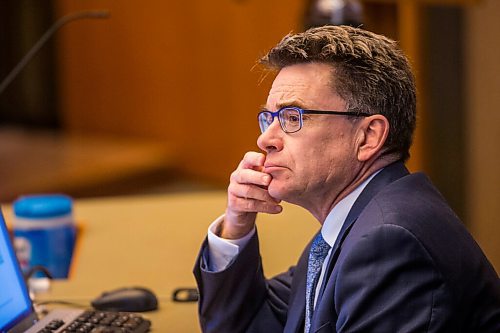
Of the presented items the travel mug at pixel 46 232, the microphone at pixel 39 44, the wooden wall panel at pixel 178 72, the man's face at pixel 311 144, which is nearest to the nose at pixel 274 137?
the man's face at pixel 311 144

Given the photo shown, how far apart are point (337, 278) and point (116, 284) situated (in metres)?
0.87

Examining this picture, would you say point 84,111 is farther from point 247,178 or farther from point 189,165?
point 247,178

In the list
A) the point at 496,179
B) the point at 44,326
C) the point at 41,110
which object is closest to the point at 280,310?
the point at 44,326

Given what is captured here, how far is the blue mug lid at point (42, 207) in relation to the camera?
8.04 ft

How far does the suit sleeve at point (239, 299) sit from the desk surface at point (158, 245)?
3.0 inches

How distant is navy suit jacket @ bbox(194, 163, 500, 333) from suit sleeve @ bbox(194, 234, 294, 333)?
301mm

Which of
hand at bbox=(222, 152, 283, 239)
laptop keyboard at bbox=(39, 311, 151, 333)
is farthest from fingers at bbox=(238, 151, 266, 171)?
laptop keyboard at bbox=(39, 311, 151, 333)

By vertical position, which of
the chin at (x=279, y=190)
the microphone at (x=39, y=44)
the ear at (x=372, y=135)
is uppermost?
the microphone at (x=39, y=44)

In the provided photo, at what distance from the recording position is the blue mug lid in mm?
2449

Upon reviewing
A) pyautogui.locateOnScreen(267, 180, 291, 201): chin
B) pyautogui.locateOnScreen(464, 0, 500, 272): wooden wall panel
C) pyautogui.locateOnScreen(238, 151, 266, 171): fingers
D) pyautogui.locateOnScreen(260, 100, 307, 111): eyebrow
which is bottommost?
pyautogui.locateOnScreen(464, 0, 500, 272): wooden wall panel

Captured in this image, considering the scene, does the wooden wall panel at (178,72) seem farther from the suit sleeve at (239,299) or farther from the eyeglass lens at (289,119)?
the eyeglass lens at (289,119)

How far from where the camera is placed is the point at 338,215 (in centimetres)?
156

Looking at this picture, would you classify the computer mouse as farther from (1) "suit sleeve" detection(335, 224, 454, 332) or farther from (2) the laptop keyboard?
(1) "suit sleeve" detection(335, 224, 454, 332)

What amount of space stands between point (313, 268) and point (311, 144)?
0.22 meters
